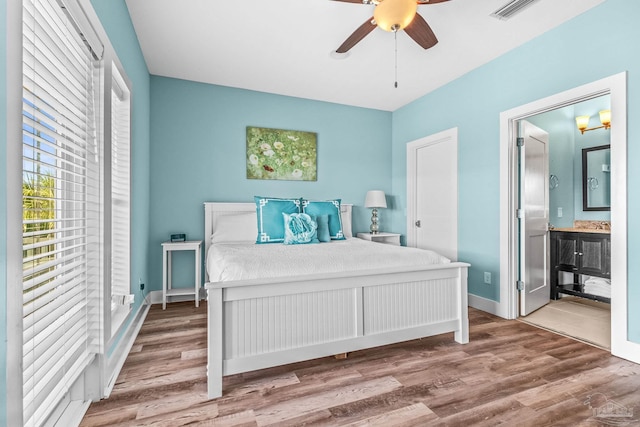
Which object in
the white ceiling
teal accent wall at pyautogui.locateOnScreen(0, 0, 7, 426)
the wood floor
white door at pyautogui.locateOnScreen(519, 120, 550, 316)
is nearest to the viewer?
teal accent wall at pyautogui.locateOnScreen(0, 0, 7, 426)

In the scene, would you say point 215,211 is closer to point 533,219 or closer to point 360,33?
point 360,33

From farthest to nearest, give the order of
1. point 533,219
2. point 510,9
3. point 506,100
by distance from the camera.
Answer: point 533,219 → point 506,100 → point 510,9

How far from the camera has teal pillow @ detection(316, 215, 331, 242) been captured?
3.25 metres

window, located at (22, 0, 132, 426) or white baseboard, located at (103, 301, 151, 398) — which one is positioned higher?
window, located at (22, 0, 132, 426)

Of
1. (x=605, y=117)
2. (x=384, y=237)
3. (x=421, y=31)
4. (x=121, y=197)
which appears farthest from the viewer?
(x=384, y=237)

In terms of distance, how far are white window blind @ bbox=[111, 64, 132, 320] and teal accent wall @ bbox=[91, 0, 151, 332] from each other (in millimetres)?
130

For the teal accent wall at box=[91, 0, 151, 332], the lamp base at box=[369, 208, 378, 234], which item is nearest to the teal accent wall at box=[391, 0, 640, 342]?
the lamp base at box=[369, 208, 378, 234]

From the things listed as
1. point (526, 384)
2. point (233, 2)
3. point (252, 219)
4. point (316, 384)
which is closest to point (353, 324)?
point (316, 384)

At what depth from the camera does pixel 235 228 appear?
3.64 metres

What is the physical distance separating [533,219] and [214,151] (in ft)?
11.8

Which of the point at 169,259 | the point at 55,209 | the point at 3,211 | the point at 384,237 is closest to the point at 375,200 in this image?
the point at 384,237

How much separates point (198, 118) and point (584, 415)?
4.14 m

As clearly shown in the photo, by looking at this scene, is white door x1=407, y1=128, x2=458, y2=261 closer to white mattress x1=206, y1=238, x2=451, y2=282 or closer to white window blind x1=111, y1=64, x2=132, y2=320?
white mattress x1=206, y1=238, x2=451, y2=282

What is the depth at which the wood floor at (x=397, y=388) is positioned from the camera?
1.57 meters
